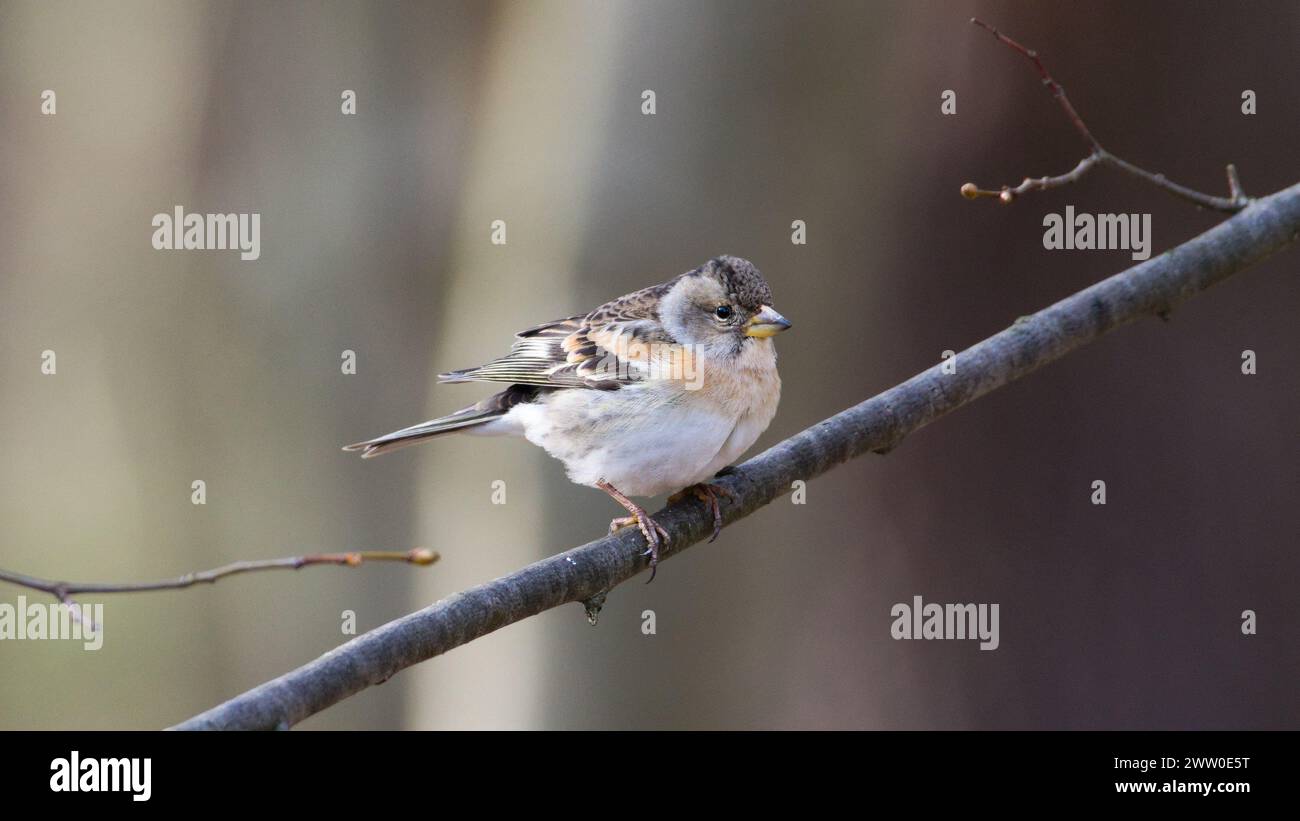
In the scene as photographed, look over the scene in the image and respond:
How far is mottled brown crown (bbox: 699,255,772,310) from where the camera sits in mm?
4781

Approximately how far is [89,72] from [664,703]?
5.58 metres

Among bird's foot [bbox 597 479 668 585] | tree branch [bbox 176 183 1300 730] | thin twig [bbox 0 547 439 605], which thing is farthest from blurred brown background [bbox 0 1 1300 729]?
thin twig [bbox 0 547 439 605]

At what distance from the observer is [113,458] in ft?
28.8

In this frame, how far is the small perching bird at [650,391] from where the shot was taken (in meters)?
4.50

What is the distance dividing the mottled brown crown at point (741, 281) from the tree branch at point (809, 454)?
69 centimetres

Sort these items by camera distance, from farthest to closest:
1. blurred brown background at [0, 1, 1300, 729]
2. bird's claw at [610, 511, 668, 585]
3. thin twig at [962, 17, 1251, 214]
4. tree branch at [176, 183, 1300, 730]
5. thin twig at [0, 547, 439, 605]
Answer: blurred brown background at [0, 1, 1300, 729] → bird's claw at [610, 511, 668, 585] → thin twig at [962, 17, 1251, 214] → tree branch at [176, 183, 1300, 730] → thin twig at [0, 547, 439, 605]

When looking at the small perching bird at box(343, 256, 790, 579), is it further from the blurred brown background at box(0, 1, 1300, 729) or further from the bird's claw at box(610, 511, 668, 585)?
the blurred brown background at box(0, 1, 1300, 729)

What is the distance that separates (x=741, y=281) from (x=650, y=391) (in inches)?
21.9

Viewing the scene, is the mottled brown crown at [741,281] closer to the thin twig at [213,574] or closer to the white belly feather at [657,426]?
the white belly feather at [657,426]

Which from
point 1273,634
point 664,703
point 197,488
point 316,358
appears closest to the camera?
point 1273,634

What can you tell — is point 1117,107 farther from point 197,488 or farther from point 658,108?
point 197,488

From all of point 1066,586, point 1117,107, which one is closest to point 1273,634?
point 1066,586

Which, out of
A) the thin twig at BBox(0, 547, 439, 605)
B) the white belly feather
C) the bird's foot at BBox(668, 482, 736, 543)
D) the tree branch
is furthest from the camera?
the white belly feather

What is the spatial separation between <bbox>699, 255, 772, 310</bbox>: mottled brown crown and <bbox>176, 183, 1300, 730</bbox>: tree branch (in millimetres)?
→ 691
